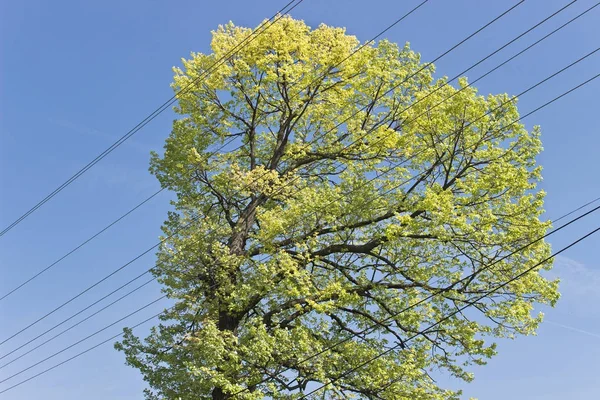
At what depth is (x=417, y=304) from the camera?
13.7 m

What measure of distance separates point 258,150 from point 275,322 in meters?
5.56

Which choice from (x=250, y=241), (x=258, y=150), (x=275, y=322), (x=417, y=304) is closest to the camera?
(x=417, y=304)

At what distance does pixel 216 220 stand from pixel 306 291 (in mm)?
3966

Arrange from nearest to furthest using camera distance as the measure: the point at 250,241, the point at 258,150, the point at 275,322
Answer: the point at 275,322 → the point at 250,241 → the point at 258,150

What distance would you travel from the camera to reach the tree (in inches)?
559

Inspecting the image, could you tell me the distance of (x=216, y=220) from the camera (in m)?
17.0

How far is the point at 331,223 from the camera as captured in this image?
15461 mm

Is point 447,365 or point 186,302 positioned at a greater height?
point 186,302

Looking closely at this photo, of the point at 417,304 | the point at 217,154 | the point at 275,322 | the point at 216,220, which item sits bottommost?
the point at 417,304

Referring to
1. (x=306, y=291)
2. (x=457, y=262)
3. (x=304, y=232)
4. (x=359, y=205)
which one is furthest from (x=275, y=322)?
(x=457, y=262)

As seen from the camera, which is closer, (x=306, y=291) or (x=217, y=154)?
(x=306, y=291)

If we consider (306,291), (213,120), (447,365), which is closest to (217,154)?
(213,120)

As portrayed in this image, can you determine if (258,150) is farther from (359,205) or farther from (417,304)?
(417,304)

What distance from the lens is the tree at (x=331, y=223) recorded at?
1419cm
